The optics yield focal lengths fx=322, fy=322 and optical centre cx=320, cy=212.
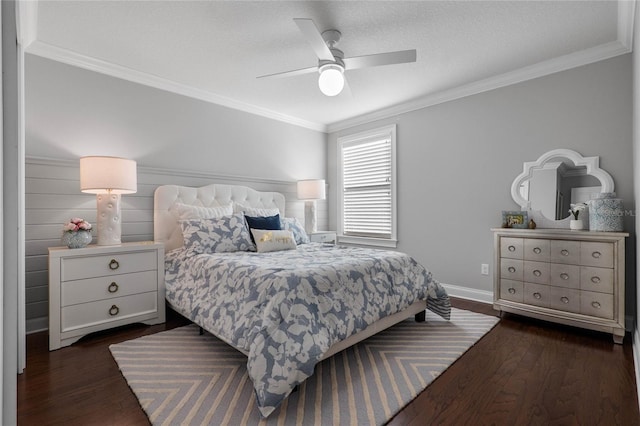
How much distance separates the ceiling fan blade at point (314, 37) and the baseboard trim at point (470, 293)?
2.80 metres

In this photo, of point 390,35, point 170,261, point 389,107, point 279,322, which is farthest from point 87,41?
point 389,107

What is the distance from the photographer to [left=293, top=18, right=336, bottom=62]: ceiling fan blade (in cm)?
191

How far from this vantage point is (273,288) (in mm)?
1874

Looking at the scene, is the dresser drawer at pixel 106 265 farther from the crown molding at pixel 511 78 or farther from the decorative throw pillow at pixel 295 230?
the crown molding at pixel 511 78

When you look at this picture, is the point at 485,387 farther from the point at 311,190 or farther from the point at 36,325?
the point at 36,325

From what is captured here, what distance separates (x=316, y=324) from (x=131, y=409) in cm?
102

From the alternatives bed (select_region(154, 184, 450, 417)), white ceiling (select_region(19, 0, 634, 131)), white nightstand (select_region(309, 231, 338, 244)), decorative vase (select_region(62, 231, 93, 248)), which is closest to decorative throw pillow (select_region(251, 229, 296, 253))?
bed (select_region(154, 184, 450, 417))

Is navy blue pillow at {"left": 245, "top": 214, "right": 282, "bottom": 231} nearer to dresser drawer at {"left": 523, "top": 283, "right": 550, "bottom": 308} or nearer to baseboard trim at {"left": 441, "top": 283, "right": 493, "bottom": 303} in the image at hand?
baseboard trim at {"left": 441, "top": 283, "right": 493, "bottom": 303}

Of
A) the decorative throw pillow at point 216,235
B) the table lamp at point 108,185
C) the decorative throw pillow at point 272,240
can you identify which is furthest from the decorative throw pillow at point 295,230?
the table lamp at point 108,185

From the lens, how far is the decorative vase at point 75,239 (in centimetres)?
245

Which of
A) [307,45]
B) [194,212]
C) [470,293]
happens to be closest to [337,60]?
[307,45]

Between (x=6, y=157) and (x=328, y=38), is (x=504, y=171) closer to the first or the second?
(x=328, y=38)

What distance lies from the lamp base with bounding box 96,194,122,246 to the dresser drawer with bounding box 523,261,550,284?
3.57 meters

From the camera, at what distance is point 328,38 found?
2.50m
